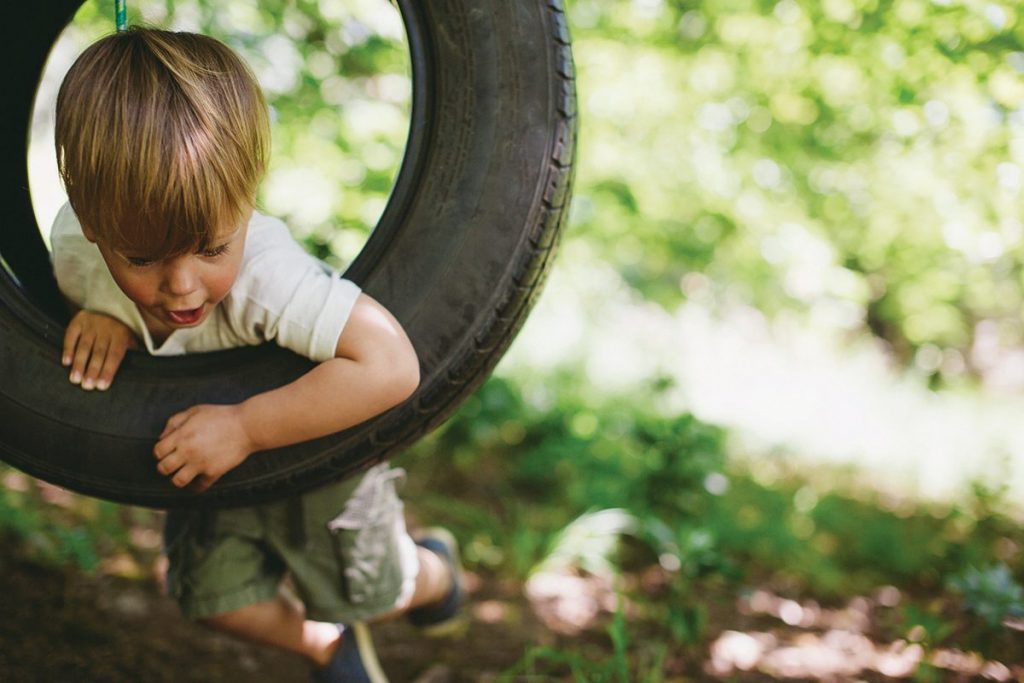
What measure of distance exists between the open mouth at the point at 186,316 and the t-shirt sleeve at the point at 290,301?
84 mm

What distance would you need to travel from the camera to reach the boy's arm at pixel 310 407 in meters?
1.34

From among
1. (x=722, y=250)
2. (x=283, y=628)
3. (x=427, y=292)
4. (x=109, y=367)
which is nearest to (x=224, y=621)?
(x=283, y=628)

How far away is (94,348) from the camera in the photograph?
58.3 inches

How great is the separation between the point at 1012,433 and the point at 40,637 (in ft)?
16.3

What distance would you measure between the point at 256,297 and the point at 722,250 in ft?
7.76

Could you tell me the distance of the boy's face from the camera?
127 cm

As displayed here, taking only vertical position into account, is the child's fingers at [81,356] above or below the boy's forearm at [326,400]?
below

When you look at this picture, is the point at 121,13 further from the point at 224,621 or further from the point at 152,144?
the point at 224,621

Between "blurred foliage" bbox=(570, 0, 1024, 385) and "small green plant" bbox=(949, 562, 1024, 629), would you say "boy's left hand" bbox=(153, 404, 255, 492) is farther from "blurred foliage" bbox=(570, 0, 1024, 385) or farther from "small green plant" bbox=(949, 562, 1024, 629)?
"blurred foliage" bbox=(570, 0, 1024, 385)

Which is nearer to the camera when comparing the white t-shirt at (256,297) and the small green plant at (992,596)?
the white t-shirt at (256,297)

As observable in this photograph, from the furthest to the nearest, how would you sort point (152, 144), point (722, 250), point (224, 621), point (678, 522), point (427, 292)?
point (722, 250)
point (678, 522)
point (224, 621)
point (427, 292)
point (152, 144)

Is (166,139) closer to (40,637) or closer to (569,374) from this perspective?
(40,637)

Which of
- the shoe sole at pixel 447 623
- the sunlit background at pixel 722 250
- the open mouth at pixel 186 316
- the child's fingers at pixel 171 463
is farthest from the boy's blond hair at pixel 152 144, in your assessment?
the shoe sole at pixel 447 623

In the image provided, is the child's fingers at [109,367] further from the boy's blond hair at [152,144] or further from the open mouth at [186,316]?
the boy's blond hair at [152,144]
